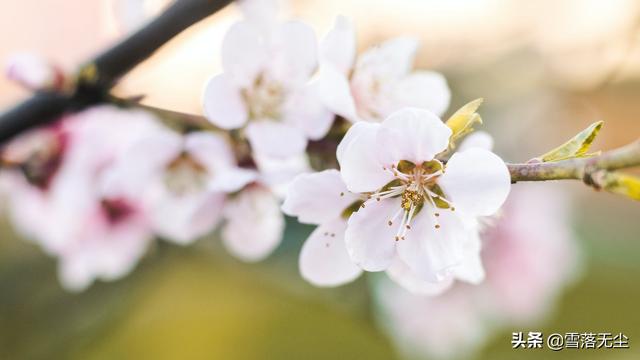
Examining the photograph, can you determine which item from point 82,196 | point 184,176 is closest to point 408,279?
point 184,176

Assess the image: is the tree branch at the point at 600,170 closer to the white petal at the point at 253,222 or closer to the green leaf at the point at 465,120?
the green leaf at the point at 465,120

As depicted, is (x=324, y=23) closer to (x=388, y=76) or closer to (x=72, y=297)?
(x=72, y=297)

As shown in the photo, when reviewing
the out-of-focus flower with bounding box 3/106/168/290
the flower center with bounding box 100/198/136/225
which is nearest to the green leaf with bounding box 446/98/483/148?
the out-of-focus flower with bounding box 3/106/168/290

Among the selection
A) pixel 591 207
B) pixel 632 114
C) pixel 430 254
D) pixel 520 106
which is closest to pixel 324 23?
pixel 520 106

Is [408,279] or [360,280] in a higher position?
[408,279]

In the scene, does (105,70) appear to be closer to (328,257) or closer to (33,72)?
(33,72)

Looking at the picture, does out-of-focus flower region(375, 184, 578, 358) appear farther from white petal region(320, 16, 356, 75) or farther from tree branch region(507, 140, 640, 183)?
tree branch region(507, 140, 640, 183)
